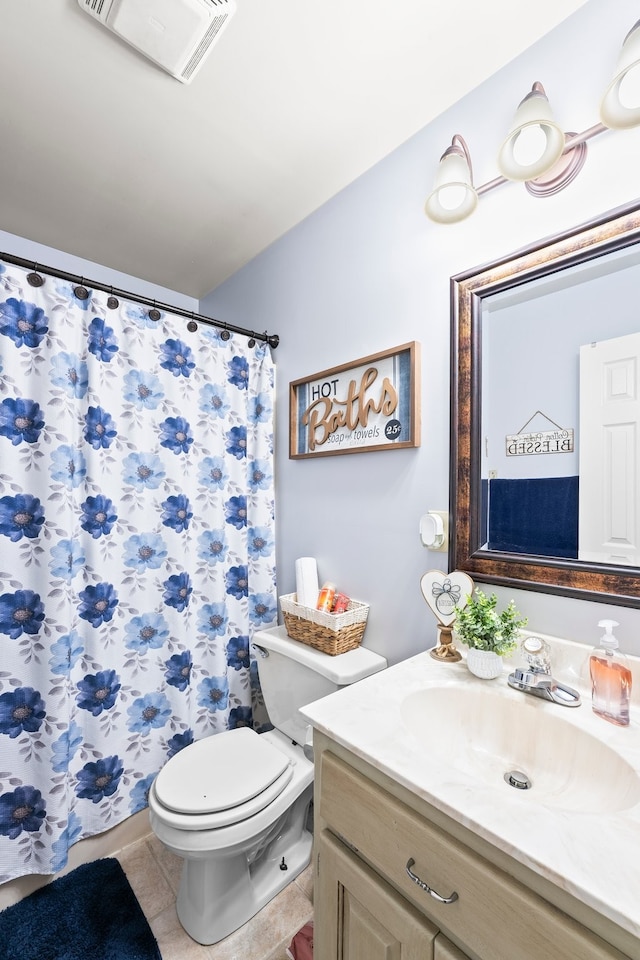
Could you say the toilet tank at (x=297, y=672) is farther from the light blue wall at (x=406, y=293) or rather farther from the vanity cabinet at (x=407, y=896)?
the vanity cabinet at (x=407, y=896)

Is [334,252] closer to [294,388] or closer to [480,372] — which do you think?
[294,388]

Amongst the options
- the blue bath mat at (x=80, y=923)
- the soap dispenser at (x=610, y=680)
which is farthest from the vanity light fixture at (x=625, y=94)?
the blue bath mat at (x=80, y=923)

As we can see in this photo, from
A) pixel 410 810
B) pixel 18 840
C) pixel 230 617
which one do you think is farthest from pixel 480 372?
pixel 18 840

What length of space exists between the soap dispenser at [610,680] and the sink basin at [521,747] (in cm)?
5

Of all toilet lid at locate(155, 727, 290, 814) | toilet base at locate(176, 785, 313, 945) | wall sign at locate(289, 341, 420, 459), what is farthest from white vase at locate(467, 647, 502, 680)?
toilet base at locate(176, 785, 313, 945)

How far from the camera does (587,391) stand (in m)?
0.99

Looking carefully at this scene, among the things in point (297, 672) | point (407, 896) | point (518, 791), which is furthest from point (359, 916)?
point (297, 672)

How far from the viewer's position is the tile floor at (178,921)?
1183 millimetres

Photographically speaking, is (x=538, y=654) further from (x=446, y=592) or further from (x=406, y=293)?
(x=406, y=293)

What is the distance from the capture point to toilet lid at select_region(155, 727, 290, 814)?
3.85ft

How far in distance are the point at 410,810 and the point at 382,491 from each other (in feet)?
2.89

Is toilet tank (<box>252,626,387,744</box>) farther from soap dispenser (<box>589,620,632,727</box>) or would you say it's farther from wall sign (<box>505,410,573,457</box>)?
wall sign (<box>505,410,573,457</box>)

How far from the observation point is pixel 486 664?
3.24ft

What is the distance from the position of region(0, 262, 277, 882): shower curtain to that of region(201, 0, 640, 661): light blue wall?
258mm
